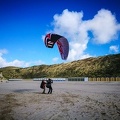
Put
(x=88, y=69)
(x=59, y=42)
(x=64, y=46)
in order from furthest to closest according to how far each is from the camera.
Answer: (x=88, y=69)
(x=59, y=42)
(x=64, y=46)

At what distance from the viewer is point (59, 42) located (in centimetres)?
2250

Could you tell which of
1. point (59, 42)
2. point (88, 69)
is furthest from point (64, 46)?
point (88, 69)

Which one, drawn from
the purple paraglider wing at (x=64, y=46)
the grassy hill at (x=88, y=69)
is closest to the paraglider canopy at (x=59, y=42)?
the purple paraglider wing at (x=64, y=46)

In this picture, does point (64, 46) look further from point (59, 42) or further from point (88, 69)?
point (88, 69)

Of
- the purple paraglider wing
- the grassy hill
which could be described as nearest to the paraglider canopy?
the purple paraglider wing

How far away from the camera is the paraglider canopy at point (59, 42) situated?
2157 cm

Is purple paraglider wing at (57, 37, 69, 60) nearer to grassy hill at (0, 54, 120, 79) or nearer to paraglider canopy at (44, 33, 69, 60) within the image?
paraglider canopy at (44, 33, 69, 60)

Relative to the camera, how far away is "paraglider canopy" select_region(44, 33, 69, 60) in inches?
Answer: 849

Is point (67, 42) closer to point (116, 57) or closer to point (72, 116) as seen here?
point (72, 116)

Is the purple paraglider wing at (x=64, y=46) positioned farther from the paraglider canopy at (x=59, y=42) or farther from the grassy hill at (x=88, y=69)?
the grassy hill at (x=88, y=69)

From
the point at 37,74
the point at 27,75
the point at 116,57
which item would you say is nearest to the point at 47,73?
the point at 37,74

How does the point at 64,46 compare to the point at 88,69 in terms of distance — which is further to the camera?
the point at 88,69

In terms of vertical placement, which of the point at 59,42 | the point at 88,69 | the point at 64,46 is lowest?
the point at 64,46

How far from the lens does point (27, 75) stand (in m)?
132
